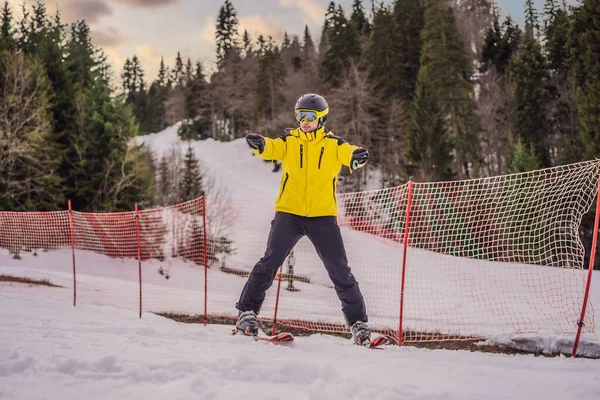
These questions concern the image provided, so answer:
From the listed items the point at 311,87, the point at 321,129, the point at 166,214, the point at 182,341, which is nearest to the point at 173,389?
the point at 182,341

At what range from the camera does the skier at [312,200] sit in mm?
4074

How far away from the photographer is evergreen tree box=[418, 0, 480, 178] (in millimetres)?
34062

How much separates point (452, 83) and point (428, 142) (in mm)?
9028

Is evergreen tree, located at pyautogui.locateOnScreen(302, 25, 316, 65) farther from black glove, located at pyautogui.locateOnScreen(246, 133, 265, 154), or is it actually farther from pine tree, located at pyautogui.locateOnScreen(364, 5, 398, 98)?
black glove, located at pyautogui.locateOnScreen(246, 133, 265, 154)

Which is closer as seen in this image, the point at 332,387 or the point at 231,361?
the point at 332,387

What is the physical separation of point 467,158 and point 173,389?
3613cm

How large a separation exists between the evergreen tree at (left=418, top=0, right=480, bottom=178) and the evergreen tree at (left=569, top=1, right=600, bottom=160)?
12283 mm

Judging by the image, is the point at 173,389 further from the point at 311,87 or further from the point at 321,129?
the point at 311,87

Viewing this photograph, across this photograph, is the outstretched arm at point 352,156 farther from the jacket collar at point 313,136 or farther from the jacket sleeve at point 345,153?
the jacket collar at point 313,136

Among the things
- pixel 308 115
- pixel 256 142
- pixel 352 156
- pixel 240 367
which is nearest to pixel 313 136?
pixel 308 115

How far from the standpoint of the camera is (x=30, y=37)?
28.1m

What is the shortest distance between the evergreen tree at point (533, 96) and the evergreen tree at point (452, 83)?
458 cm

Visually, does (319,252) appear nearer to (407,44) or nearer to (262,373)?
(262,373)

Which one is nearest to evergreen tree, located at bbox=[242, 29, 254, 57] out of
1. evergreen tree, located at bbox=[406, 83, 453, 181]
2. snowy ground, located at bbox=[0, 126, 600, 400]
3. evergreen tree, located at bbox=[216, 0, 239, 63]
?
evergreen tree, located at bbox=[216, 0, 239, 63]
